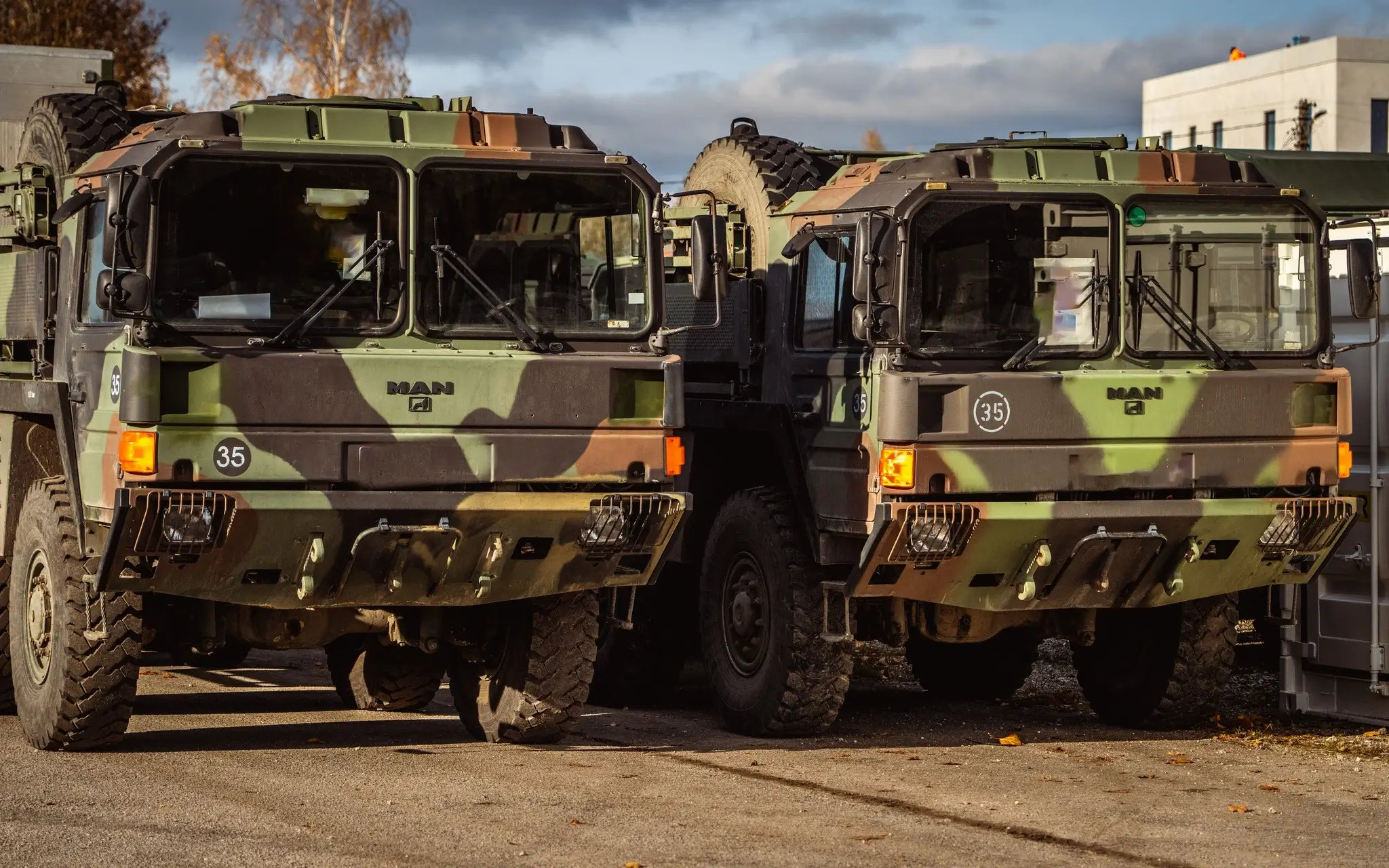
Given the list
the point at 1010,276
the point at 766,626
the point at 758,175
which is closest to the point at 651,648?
the point at 766,626

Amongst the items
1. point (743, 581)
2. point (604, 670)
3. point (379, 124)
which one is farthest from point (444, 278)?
point (604, 670)

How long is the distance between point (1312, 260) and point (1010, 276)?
1.64m

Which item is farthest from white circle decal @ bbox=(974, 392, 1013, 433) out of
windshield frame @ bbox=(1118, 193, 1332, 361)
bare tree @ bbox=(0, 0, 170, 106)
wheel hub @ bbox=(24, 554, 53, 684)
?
bare tree @ bbox=(0, 0, 170, 106)

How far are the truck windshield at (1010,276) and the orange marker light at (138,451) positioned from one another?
3641 millimetres

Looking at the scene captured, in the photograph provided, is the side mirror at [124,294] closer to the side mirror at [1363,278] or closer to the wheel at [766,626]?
the wheel at [766,626]

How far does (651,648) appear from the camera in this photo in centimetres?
1309

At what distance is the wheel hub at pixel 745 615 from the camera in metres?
11.6

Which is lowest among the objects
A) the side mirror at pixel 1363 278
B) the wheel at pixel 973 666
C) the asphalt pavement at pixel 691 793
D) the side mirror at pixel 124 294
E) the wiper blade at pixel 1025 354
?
the asphalt pavement at pixel 691 793

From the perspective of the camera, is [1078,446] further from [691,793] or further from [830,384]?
[691,793]

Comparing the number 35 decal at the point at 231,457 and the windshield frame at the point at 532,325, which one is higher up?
the windshield frame at the point at 532,325

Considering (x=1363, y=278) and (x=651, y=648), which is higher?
(x=1363, y=278)

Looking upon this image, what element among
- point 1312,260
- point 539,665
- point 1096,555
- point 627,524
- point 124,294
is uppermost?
point 1312,260

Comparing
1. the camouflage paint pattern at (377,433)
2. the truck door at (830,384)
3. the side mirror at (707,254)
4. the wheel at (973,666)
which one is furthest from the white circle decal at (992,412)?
the wheel at (973,666)

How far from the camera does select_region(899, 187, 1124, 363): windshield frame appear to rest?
33.8ft
